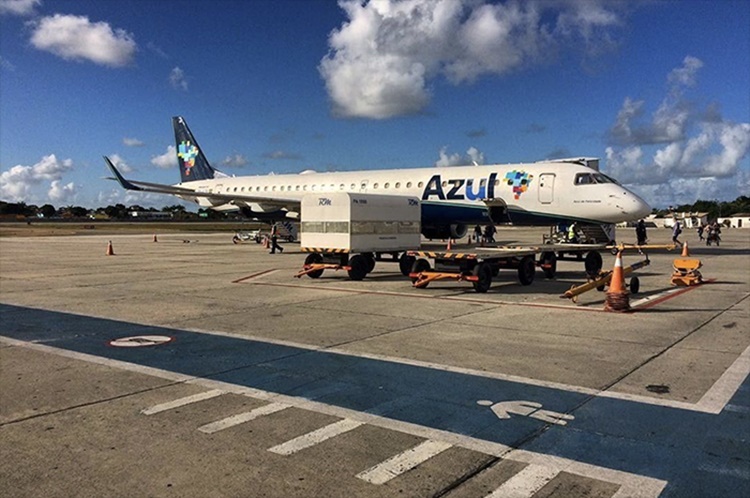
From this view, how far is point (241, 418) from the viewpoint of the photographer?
5723mm

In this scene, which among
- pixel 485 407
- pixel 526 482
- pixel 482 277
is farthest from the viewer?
pixel 482 277

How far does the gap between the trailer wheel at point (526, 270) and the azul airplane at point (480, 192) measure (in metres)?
8.78

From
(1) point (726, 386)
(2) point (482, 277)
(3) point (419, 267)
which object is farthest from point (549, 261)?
(1) point (726, 386)

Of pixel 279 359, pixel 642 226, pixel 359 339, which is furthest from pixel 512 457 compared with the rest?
pixel 642 226

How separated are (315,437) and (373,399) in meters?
1.21

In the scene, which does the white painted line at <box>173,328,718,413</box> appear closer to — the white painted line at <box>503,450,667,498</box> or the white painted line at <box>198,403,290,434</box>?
the white painted line at <box>503,450,667,498</box>

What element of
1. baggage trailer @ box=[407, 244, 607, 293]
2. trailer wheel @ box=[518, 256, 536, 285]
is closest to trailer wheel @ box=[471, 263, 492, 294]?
baggage trailer @ box=[407, 244, 607, 293]

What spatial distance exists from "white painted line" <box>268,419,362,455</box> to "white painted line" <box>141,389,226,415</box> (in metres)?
1.60

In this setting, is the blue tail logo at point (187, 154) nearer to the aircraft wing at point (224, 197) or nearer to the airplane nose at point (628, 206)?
the aircraft wing at point (224, 197)

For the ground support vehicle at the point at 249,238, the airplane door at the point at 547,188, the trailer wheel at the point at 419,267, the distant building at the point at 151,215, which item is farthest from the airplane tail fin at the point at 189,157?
the distant building at the point at 151,215

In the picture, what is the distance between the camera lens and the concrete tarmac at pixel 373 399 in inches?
175

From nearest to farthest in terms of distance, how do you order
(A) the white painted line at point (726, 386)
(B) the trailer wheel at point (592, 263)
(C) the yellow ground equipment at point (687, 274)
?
1. (A) the white painted line at point (726, 386)
2. (C) the yellow ground equipment at point (687, 274)
3. (B) the trailer wheel at point (592, 263)

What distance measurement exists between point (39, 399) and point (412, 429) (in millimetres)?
3905

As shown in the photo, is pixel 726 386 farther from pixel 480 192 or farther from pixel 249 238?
pixel 249 238
